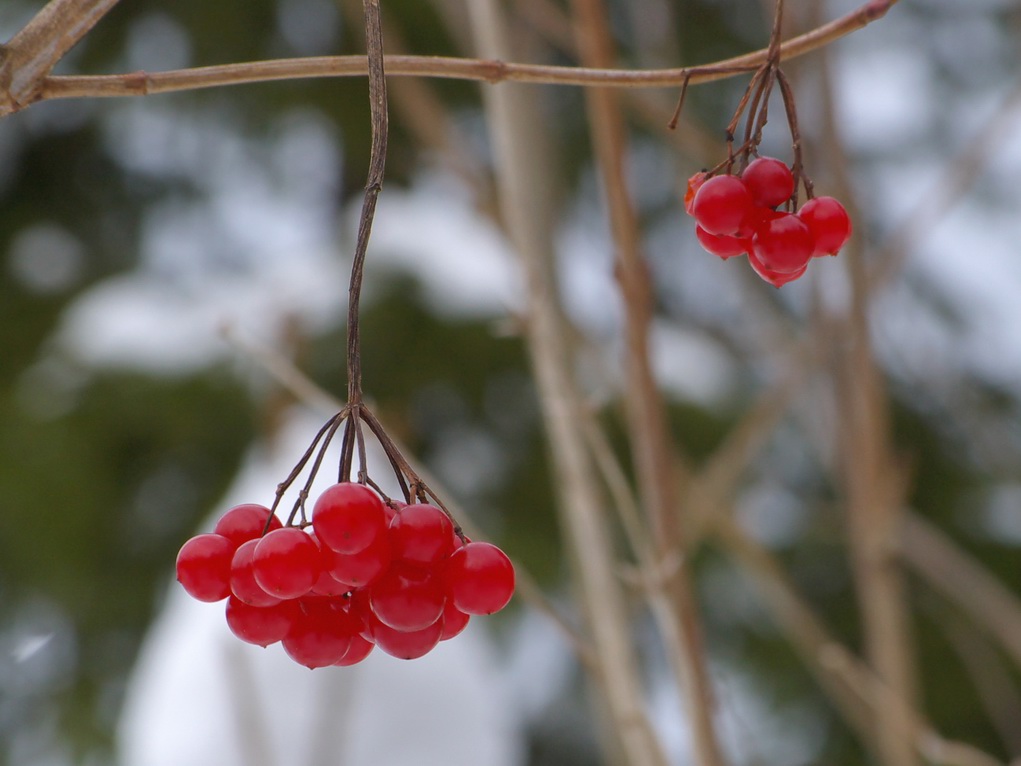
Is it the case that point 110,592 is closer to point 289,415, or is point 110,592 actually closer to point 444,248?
point 289,415

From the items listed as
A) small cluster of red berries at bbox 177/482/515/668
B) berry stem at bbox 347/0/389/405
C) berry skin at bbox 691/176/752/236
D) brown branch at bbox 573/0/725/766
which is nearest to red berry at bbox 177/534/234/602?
small cluster of red berries at bbox 177/482/515/668

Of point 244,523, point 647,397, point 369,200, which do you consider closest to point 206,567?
point 244,523

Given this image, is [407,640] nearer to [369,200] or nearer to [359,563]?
[359,563]

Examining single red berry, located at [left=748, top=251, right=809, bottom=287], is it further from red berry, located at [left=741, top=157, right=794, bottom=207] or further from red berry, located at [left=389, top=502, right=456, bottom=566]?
red berry, located at [left=389, top=502, right=456, bottom=566]

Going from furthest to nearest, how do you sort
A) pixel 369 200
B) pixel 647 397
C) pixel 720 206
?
pixel 647 397 < pixel 720 206 < pixel 369 200

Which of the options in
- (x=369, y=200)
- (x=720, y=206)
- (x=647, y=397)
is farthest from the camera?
(x=647, y=397)

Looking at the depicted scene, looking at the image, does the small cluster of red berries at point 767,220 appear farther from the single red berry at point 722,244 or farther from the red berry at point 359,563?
the red berry at point 359,563
